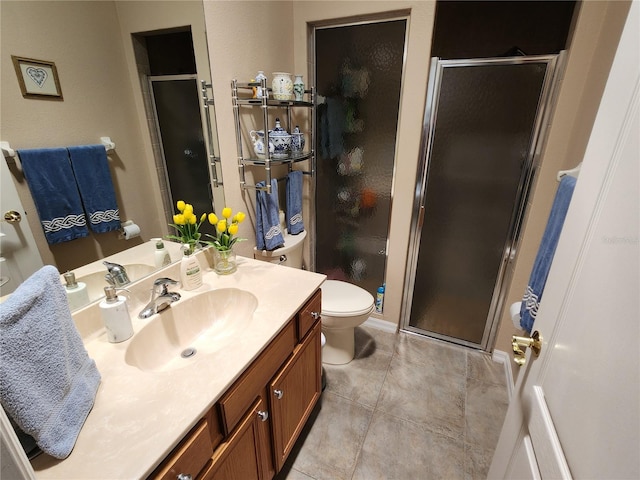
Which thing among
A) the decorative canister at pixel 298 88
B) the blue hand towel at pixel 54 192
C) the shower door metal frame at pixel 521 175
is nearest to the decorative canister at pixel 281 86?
the decorative canister at pixel 298 88

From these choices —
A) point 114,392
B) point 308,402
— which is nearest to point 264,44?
point 114,392

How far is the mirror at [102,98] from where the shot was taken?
821 millimetres

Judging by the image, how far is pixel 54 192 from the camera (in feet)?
3.00

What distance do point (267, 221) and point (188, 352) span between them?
33.4 inches

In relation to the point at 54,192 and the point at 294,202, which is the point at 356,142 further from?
the point at 54,192

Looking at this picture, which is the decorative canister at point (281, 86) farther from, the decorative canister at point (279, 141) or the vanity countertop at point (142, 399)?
the vanity countertop at point (142, 399)

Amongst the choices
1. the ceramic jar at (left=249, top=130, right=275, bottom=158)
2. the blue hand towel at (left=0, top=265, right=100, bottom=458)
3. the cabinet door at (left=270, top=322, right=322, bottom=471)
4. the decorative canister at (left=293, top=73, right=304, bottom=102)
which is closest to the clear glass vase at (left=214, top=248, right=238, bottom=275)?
the cabinet door at (left=270, top=322, right=322, bottom=471)

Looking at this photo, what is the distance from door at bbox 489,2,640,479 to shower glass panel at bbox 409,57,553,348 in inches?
46.3

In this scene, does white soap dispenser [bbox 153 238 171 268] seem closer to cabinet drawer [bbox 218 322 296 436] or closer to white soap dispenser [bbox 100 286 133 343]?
white soap dispenser [bbox 100 286 133 343]

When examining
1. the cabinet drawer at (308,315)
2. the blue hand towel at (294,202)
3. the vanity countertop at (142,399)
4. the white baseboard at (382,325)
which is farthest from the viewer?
the white baseboard at (382,325)

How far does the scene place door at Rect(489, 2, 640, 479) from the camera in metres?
0.49

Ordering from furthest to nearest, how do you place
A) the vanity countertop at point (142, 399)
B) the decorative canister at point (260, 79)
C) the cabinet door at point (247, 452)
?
the decorative canister at point (260, 79) < the cabinet door at point (247, 452) < the vanity countertop at point (142, 399)

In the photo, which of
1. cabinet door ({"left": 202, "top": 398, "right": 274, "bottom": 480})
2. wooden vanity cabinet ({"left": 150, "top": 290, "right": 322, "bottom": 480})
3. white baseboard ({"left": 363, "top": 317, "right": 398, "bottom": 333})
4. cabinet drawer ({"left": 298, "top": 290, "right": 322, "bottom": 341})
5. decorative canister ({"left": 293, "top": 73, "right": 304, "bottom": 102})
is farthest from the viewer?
white baseboard ({"left": 363, "top": 317, "right": 398, "bottom": 333})

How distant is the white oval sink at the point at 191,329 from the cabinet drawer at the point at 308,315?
0.20m
